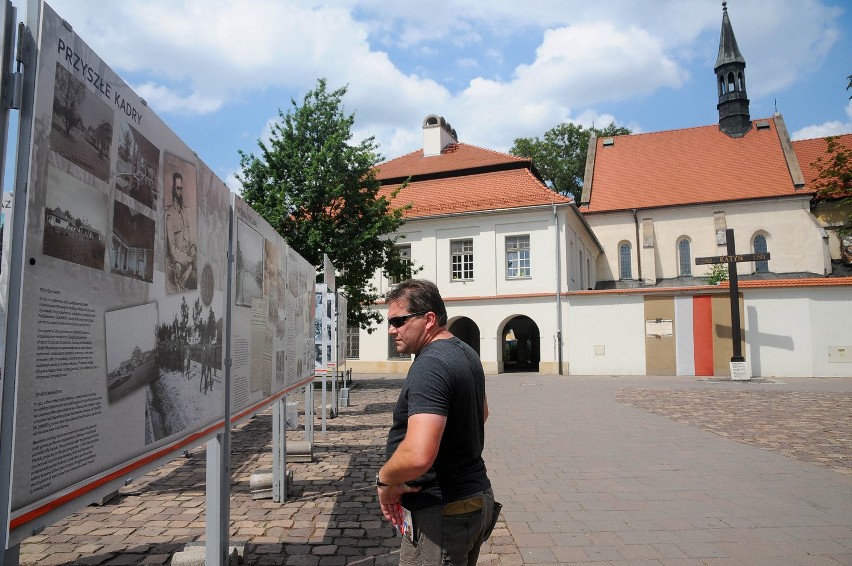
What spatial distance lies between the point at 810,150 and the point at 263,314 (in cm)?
5175

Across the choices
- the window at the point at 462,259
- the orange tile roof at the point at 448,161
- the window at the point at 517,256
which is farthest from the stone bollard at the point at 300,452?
the orange tile roof at the point at 448,161

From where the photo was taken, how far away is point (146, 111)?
7.78ft

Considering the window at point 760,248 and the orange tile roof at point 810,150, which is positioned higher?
the orange tile roof at point 810,150

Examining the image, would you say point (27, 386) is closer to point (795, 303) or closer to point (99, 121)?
point (99, 121)

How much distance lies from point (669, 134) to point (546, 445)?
43757 millimetres

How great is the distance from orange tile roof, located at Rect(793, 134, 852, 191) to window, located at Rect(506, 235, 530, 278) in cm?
2626

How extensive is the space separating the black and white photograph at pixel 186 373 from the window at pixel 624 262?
41.7 m

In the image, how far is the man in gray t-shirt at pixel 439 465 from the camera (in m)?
2.17

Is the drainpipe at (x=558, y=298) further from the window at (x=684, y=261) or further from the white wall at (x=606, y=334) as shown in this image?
the window at (x=684, y=261)

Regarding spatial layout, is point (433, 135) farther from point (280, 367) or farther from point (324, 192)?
point (280, 367)

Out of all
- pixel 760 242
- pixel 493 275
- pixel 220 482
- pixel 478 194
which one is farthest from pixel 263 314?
pixel 760 242

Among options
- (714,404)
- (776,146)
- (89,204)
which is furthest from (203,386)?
(776,146)

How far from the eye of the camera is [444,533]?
2.27 meters

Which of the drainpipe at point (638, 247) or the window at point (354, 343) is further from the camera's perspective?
the drainpipe at point (638, 247)
